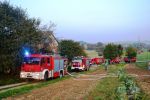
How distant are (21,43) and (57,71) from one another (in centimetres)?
496

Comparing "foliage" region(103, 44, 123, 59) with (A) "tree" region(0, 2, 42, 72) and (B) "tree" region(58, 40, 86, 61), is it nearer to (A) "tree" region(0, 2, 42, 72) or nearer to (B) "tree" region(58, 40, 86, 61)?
(B) "tree" region(58, 40, 86, 61)

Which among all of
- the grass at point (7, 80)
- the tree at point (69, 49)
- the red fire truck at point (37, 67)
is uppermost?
the tree at point (69, 49)

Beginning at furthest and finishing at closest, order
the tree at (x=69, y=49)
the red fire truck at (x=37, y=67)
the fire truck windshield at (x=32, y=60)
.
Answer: the tree at (x=69, y=49) < the fire truck windshield at (x=32, y=60) < the red fire truck at (x=37, y=67)

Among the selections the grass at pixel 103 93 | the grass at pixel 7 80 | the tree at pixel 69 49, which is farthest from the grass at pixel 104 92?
the tree at pixel 69 49

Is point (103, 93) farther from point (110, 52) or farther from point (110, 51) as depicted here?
point (110, 52)

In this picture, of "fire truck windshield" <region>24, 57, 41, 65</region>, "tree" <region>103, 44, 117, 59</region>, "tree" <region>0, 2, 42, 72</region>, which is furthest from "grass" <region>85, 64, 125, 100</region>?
"tree" <region>103, 44, 117, 59</region>

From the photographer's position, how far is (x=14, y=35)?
3903 centimetres

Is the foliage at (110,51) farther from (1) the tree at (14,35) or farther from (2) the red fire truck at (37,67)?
(2) the red fire truck at (37,67)

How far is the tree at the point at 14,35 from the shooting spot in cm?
3769

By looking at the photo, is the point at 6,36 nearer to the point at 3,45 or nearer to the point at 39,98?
the point at 3,45

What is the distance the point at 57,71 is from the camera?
40531mm

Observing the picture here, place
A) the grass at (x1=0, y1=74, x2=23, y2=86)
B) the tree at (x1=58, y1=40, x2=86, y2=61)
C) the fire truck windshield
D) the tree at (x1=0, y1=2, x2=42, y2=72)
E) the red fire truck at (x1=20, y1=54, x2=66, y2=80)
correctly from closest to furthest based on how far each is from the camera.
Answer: the grass at (x1=0, y1=74, x2=23, y2=86), the red fire truck at (x1=20, y1=54, x2=66, y2=80), the fire truck windshield, the tree at (x1=0, y1=2, x2=42, y2=72), the tree at (x1=58, y1=40, x2=86, y2=61)

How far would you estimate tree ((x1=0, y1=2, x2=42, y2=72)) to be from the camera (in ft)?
124

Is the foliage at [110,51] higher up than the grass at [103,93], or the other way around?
the foliage at [110,51]
